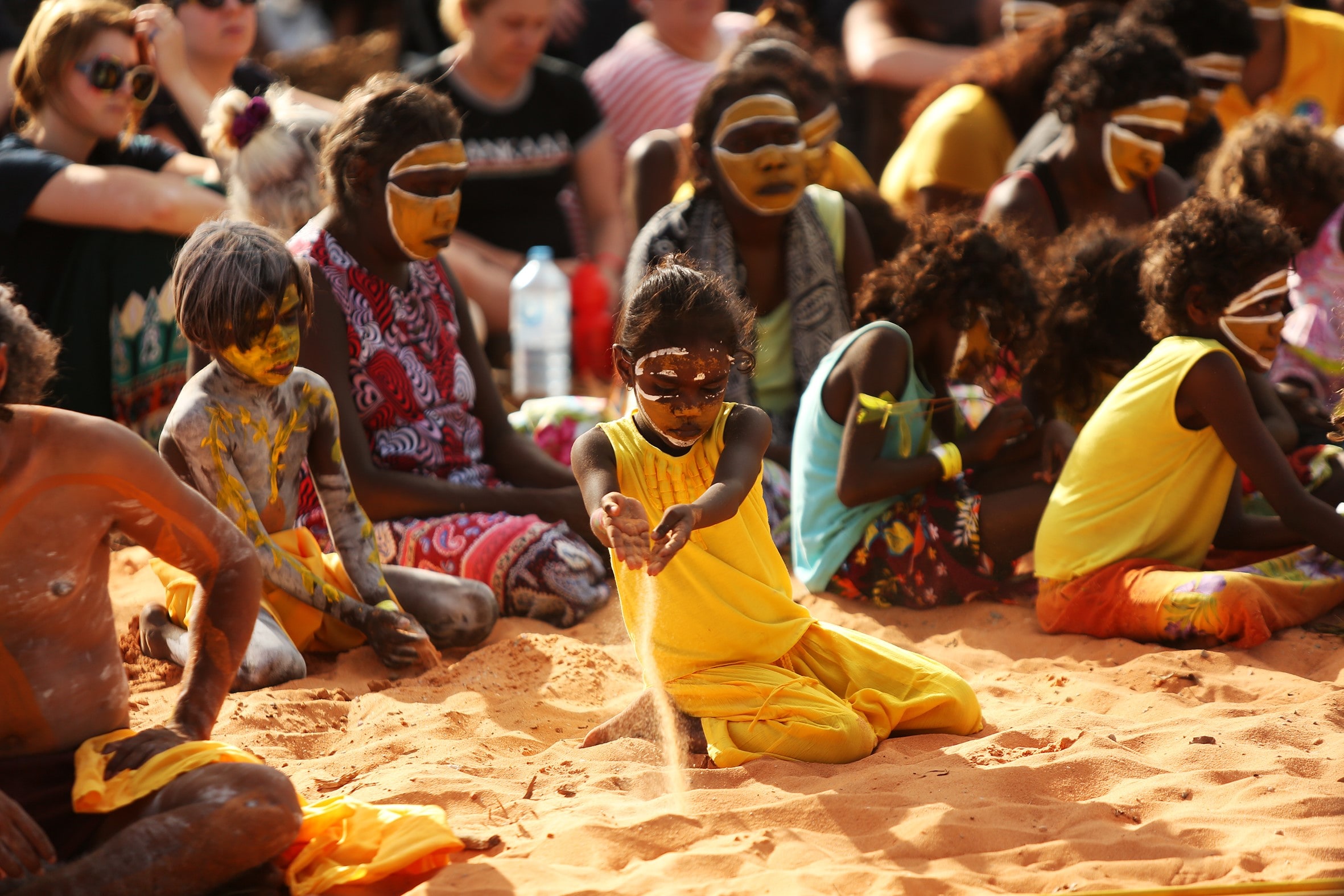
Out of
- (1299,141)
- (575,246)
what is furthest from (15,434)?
(575,246)

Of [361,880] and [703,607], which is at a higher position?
[703,607]

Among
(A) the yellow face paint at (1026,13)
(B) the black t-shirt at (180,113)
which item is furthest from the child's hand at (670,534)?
(A) the yellow face paint at (1026,13)

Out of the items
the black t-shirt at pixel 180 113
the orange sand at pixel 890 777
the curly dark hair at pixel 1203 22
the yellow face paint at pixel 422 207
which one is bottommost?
the orange sand at pixel 890 777

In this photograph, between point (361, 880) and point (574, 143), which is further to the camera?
point (574, 143)

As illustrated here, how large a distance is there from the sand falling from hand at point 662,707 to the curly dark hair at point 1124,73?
3643mm

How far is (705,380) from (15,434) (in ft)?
4.68

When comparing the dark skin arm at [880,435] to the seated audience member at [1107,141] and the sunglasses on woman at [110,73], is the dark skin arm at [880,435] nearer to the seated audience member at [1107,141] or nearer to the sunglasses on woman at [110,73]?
the seated audience member at [1107,141]

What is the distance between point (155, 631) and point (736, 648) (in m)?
1.75

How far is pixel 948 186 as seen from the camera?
680cm

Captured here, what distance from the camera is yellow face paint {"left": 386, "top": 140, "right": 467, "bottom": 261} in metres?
4.59

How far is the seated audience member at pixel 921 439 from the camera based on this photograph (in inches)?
174

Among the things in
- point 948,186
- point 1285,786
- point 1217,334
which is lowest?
point 1285,786

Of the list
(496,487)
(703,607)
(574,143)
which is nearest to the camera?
(703,607)

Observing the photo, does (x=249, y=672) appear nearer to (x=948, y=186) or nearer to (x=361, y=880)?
(x=361, y=880)
